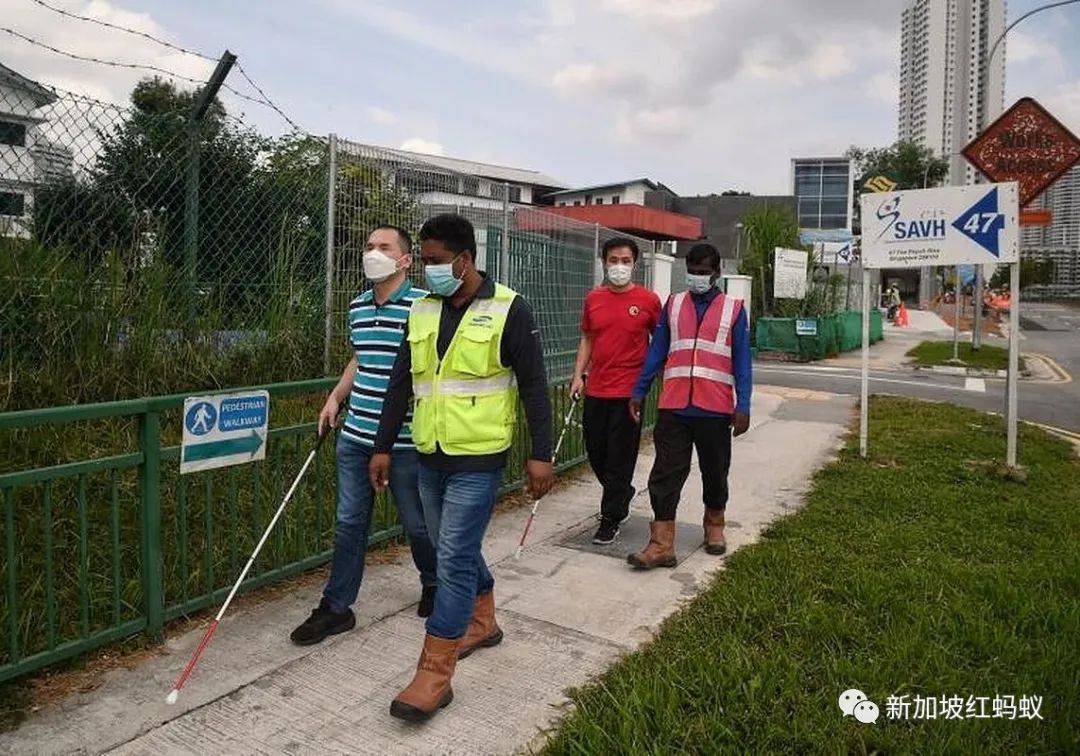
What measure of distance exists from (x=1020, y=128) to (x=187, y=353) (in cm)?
752

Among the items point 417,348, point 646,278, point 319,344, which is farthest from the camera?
point 646,278

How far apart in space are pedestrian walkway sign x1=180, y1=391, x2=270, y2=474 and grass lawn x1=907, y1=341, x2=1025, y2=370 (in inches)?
741

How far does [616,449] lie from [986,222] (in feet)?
13.8

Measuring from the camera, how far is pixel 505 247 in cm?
705

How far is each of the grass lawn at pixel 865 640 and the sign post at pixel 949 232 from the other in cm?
201

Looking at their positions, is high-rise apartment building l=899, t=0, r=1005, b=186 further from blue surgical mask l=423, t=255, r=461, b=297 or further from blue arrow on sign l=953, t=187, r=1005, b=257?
blue surgical mask l=423, t=255, r=461, b=297

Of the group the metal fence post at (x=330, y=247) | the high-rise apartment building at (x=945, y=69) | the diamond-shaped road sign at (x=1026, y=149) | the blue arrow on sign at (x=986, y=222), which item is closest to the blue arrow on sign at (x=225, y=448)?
the metal fence post at (x=330, y=247)

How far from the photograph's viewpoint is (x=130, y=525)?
4.20m

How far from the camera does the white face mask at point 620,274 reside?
530 cm

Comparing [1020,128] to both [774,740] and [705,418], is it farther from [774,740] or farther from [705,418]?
[774,740]

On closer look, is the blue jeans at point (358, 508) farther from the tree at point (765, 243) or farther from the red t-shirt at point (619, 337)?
the tree at point (765, 243)

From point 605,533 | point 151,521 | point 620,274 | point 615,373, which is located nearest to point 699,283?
point 620,274

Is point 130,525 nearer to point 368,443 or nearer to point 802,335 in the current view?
point 368,443

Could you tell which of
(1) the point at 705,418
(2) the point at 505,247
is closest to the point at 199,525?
(1) the point at 705,418
